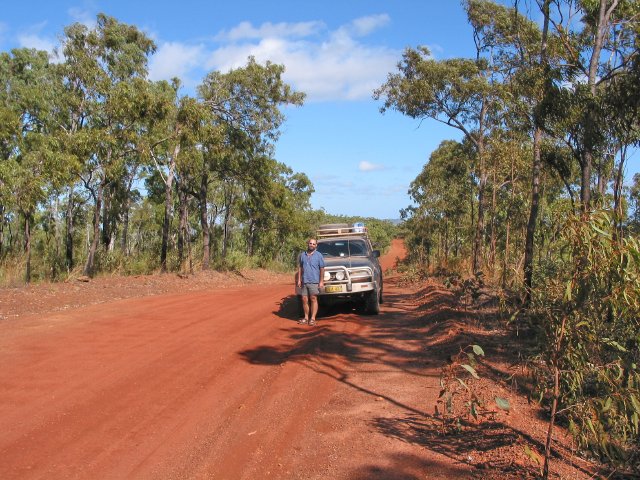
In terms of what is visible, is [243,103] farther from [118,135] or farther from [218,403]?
[218,403]

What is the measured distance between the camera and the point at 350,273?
37.8 feet

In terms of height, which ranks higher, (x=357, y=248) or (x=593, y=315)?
(x=357, y=248)

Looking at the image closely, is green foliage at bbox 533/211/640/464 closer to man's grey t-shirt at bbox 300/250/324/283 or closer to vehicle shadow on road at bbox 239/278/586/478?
vehicle shadow on road at bbox 239/278/586/478

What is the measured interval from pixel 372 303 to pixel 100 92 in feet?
50.4

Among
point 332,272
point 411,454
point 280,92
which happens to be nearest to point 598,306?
point 411,454

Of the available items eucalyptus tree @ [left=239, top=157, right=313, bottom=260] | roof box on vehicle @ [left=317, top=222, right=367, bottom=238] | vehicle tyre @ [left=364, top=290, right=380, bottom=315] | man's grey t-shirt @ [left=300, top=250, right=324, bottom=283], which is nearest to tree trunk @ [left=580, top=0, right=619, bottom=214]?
vehicle tyre @ [left=364, top=290, right=380, bottom=315]

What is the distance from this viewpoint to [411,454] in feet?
14.2

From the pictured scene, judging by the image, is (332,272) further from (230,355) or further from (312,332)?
(230,355)

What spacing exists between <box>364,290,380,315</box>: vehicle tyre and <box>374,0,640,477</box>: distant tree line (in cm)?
231

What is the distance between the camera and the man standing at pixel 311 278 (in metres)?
10.8

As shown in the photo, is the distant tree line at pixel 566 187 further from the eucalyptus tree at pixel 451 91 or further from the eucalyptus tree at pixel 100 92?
the eucalyptus tree at pixel 100 92

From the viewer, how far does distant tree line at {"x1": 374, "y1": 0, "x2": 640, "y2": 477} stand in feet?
10.9

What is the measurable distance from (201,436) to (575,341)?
3338mm

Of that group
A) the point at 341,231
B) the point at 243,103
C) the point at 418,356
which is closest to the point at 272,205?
the point at 243,103
